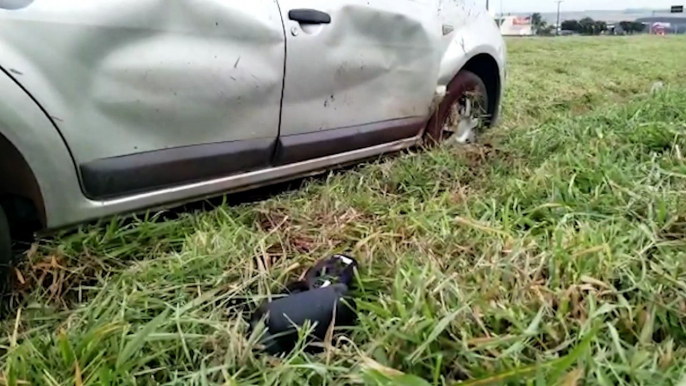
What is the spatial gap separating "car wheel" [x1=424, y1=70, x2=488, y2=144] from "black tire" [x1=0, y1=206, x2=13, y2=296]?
1.96 m

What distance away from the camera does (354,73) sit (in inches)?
102

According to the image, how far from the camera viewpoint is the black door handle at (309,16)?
2.29m

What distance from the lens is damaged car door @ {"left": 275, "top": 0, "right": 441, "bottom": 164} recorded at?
2.36 m

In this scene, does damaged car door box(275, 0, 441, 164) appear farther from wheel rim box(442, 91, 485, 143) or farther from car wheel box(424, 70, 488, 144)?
wheel rim box(442, 91, 485, 143)

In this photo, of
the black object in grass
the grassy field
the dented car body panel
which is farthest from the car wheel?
the black object in grass

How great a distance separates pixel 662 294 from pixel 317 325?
817mm

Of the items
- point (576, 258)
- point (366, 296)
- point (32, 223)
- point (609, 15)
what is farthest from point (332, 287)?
point (609, 15)

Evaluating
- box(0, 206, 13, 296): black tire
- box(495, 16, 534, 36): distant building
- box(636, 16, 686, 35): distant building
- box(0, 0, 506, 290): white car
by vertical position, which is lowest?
box(636, 16, 686, 35): distant building

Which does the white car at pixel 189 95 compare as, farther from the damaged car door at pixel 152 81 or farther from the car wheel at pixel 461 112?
the car wheel at pixel 461 112

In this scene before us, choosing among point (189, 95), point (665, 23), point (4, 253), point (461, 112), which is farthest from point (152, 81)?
point (665, 23)

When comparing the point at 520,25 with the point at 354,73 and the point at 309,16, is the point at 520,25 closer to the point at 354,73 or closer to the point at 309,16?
the point at 354,73

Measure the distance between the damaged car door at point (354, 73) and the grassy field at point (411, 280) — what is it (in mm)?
197

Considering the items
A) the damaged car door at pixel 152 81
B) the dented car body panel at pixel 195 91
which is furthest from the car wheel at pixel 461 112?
the damaged car door at pixel 152 81

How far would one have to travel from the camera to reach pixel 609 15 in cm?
3225
